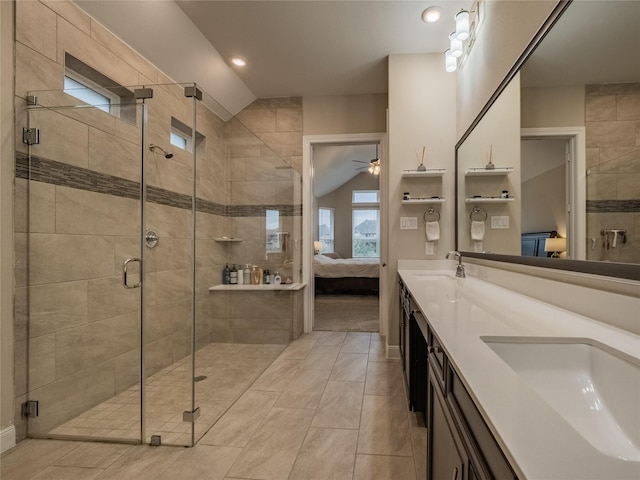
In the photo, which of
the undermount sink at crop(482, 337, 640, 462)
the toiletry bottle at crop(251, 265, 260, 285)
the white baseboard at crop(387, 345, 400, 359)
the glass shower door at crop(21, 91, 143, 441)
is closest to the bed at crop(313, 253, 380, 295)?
the toiletry bottle at crop(251, 265, 260, 285)

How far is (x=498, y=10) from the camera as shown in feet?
6.66

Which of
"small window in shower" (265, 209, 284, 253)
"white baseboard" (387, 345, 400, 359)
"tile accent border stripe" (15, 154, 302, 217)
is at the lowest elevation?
"white baseboard" (387, 345, 400, 359)

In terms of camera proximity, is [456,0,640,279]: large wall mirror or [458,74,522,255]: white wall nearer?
[456,0,640,279]: large wall mirror

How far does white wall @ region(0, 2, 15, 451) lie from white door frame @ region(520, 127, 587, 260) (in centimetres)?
261

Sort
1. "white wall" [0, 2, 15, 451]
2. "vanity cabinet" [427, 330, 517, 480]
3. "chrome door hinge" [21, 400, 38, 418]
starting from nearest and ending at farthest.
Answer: "vanity cabinet" [427, 330, 517, 480] < "white wall" [0, 2, 15, 451] < "chrome door hinge" [21, 400, 38, 418]

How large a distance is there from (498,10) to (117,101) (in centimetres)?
264

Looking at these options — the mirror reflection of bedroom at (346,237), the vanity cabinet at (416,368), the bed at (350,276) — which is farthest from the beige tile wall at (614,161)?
the bed at (350,276)

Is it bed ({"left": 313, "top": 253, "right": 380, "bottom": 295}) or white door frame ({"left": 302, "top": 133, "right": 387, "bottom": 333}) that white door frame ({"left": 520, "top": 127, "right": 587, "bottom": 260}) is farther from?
bed ({"left": 313, "top": 253, "right": 380, "bottom": 295})

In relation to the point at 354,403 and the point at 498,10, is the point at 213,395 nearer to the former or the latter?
the point at 354,403

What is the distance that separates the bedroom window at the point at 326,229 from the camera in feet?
30.9

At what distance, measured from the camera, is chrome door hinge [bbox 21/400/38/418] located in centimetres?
172

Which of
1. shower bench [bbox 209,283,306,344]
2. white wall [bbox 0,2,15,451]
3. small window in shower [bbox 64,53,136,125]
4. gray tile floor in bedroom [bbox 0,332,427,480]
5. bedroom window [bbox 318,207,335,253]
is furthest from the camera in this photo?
bedroom window [bbox 318,207,335,253]

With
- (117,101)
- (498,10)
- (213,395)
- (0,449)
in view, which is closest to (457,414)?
(213,395)

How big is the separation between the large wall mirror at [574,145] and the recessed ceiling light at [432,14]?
3.06 ft
